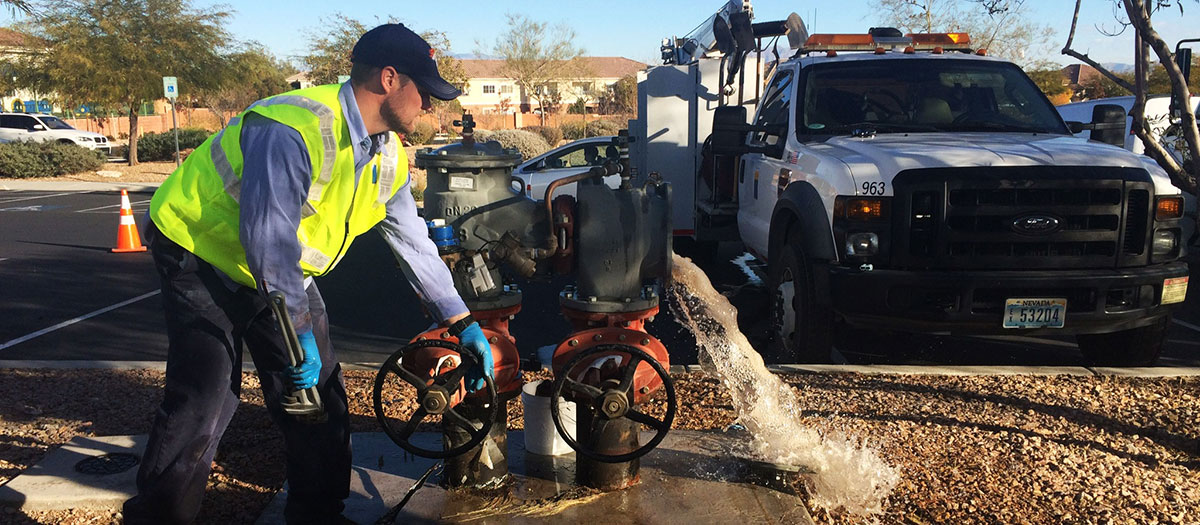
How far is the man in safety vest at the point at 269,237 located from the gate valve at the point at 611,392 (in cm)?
76

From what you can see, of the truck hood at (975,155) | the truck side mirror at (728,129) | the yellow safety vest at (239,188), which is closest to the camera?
the yellow safety vest at (239,188)

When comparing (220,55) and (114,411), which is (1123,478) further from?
(220,55)

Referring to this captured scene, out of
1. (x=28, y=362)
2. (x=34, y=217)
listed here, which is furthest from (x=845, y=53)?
(x=34, y=217)

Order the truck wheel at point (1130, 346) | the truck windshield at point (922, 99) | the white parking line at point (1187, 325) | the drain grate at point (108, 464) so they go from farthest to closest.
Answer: the white parking line at point (1187, 325)
the truck windshield at point (922, 99)
the truck wheel at point (1130, 346)
the drain grate at point (108, 464)

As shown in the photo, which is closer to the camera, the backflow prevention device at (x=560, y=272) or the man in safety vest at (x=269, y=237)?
the man in safety vest at (x=269, y=237)

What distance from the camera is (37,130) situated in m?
30.4

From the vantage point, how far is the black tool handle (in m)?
2.44

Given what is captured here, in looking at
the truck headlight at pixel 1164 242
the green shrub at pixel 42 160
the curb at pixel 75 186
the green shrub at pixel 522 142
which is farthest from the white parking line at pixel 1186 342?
the green shrub at pixel 42 160

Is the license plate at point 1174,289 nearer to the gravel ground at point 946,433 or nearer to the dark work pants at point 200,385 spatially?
the gravel ground at point 946,433

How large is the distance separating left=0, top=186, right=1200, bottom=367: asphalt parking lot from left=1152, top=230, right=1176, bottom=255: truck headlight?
3.69 ft

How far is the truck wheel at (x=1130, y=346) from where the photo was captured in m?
5.31

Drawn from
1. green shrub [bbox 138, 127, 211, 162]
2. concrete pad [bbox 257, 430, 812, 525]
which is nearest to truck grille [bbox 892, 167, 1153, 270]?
concrete pad [bbox 257, 430, 812, 525]

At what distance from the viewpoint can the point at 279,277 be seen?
8.08 feet

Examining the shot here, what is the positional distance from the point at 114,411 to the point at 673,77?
5241mm
